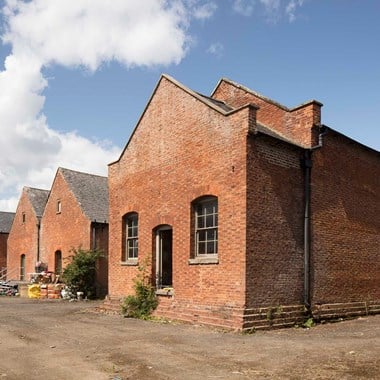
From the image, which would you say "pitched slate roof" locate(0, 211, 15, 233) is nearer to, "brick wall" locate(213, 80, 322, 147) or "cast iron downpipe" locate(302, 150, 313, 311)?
"brick wall" locate(213, 80, 322, 147)

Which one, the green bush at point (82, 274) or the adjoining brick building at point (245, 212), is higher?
the adjoining brick building at point (245, 212)

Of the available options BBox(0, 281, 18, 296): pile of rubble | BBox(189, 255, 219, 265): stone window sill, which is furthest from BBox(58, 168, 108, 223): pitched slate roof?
BBox(189, 255, 219, 265): stone window sill

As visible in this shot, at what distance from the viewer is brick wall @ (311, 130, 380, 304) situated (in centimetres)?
1488

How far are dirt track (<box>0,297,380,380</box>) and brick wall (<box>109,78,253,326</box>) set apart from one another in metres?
1.42

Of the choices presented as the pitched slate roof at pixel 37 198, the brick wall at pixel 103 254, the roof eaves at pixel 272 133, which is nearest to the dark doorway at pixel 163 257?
the roof eaves at pixel 272 133

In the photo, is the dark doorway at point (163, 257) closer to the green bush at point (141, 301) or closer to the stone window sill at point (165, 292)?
the green bush at point (141, 301)

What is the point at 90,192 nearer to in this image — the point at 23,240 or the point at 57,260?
the point at 57,260

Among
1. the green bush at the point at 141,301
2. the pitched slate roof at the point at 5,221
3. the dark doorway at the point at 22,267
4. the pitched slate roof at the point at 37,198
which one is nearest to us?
the green bush at the point at 141,301

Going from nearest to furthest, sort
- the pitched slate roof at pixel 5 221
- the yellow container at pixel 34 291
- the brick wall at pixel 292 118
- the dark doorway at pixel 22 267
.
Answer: the brick wall at pixel 292 118, the yellow container at pixel 34 291, the dark doorway at pixel 22 267, the pitched slate roof at pixel 5 221

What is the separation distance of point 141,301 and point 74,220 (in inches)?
490

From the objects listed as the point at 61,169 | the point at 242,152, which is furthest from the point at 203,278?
the point at 61,169

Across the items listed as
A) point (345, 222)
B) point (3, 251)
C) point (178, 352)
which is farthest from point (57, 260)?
point (178, 352)

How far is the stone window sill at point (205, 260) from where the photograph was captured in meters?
13.8

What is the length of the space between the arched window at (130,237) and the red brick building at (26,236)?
1479cm
